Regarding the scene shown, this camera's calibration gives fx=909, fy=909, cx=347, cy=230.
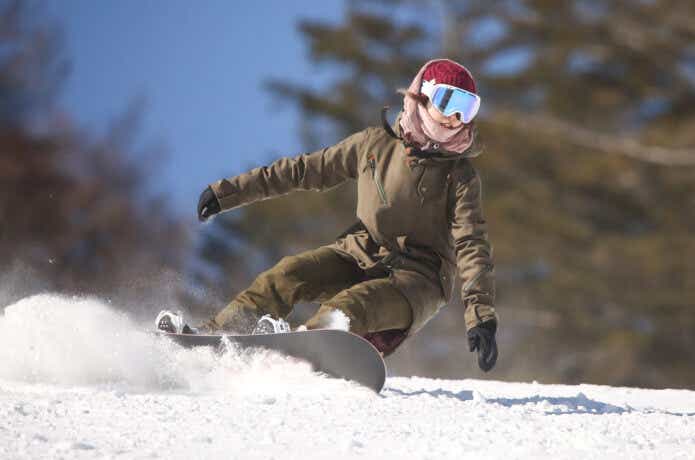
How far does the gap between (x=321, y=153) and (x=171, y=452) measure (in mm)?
1441

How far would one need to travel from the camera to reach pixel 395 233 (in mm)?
2852

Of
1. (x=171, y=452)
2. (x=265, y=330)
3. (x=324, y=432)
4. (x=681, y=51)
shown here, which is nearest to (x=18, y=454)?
(x=171, y=452)

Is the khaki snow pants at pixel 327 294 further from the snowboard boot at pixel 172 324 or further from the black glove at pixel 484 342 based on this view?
the black glove at pixel 484 342

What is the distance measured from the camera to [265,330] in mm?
2711

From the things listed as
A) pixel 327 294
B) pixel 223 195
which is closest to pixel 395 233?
pixel 327 294

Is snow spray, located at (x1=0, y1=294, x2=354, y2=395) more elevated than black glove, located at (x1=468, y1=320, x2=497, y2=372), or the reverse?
black glove, located at (x1=468, y1=320, x2=497, y2=372)

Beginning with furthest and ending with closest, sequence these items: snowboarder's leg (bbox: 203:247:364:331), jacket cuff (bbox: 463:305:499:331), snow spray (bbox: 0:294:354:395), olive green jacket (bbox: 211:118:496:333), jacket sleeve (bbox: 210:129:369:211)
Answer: jacket sleeve (bbox: 210:129:369:211), snowboarder's leg (bbox: 203:247:364:331), olive green jacket (bbox: 211:118:496:333), jacket cuff (bbox: 463:305:499:331), snow spray (bbox: 0:294:354:395)

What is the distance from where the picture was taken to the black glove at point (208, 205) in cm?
300

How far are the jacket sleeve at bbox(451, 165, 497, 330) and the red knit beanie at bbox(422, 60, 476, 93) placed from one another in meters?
0.26

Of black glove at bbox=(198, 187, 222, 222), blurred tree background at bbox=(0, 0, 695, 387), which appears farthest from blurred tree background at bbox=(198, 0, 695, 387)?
black glove at bbox=(198, 187, 222, 222)

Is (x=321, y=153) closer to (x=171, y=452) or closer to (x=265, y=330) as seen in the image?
(x=265, y=330)

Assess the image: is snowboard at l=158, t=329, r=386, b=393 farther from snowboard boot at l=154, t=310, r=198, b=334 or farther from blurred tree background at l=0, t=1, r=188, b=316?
blurred tree background at l=0, t=1, r=188, b=316

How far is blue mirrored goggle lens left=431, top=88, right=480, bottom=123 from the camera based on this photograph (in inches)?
108

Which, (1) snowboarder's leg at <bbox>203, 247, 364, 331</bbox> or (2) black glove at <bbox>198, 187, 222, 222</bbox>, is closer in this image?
(1) snowboarder's leg at <bbox>203, 247, 364, 331</bbox>
